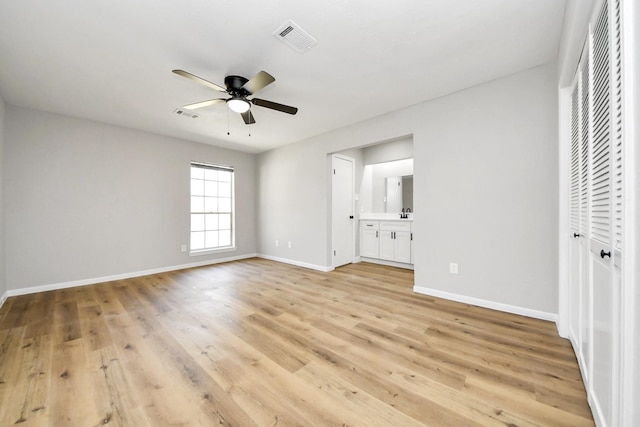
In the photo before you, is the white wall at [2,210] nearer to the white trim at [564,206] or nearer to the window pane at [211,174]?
the window pane at [211,174]

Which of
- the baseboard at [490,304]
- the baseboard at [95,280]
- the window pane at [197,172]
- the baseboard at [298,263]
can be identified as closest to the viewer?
the baseboard at [490,304]

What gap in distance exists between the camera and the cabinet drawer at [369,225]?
5.06 metres

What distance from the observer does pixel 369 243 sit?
5.15 meters

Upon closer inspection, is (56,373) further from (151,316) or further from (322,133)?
(322,133)

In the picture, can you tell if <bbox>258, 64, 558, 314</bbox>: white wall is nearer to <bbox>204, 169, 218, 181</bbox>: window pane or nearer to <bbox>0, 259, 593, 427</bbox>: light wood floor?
<bbox>0, 259, 593, 427</bbox>: light wood floor

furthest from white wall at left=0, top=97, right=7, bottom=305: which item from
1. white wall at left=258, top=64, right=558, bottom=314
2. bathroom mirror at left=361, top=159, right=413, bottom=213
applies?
bathroom mirror at left=361, top=159, right=413, bottom=213

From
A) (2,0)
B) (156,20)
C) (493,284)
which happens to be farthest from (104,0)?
(493,284)

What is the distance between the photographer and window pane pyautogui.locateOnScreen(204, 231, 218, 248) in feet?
17.4

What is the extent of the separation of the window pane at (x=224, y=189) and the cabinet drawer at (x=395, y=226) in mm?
3444

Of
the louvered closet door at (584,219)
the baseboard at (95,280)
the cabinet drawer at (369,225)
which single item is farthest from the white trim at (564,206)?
the baseboard at (95,280)

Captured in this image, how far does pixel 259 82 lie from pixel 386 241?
11.9 ft

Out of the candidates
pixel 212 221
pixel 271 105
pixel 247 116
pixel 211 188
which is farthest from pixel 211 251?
pixel 271 105

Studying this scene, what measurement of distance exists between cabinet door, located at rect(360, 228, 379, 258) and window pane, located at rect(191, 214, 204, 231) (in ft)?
11.0

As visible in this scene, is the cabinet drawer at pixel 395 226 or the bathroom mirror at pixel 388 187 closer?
the cabinet drawer at pixel 395 226
